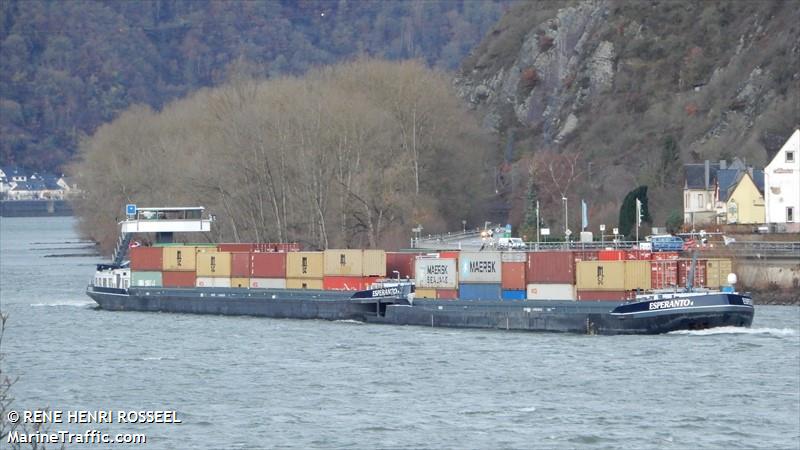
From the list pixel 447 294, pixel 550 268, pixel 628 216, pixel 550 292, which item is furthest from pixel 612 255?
pixel 628 216

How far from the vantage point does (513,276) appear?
219ft

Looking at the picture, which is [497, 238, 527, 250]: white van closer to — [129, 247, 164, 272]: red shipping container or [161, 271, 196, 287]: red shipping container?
[161, 271, 196, 287]: red shipping container

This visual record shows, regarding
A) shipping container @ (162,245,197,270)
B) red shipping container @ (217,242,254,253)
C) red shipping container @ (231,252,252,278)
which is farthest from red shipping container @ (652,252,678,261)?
shipping container @ (162,245,197,270)

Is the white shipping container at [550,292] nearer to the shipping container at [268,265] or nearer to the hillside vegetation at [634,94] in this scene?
the shipping container at [268,265]

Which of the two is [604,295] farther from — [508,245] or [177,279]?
[177,279]

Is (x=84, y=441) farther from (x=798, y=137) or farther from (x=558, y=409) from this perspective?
(x=798, y=137)

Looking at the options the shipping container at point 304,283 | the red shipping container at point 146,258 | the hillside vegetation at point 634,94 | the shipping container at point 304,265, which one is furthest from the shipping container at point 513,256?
the hillside vegetation at point 634,94

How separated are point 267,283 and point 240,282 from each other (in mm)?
1882

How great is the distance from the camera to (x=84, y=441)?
136 feet

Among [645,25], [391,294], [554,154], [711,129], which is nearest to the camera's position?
[391,294]

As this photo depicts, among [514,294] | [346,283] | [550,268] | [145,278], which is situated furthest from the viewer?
[145,278]

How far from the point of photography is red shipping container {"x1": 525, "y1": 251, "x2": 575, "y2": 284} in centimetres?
6538

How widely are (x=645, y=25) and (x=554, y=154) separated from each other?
16014 mm

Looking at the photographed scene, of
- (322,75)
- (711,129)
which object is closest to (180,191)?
(322,75)
